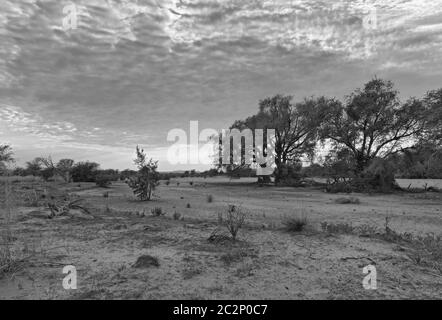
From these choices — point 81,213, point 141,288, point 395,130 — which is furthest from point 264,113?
point 141,288

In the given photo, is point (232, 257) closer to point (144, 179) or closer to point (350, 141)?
point (144, 179)

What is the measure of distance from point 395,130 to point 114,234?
945 inches

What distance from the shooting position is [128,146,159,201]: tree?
15.8 metres

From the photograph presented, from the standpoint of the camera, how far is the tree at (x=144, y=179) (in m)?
15.8

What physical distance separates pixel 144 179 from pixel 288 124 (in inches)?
762

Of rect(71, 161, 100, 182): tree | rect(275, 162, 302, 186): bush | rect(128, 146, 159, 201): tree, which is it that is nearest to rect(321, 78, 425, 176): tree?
rect(275, 162, 302, 186): bush

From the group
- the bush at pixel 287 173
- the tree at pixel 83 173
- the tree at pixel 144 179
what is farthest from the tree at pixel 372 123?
the tree at pixel 83 173

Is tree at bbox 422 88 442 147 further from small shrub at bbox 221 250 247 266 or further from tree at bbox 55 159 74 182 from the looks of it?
tree at bbox 55 159 74 182

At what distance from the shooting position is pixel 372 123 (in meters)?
23.6

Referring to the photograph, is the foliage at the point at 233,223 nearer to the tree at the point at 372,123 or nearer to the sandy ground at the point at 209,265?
the sandy ground at the point at 209,265

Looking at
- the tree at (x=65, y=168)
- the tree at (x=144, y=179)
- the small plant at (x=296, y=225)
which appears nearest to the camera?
the small plant at (x=296, y=225)

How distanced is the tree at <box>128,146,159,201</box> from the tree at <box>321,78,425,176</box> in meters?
16.7

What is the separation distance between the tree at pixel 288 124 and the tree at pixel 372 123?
9.51ft

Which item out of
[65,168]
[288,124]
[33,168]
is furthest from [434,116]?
[33,168]
